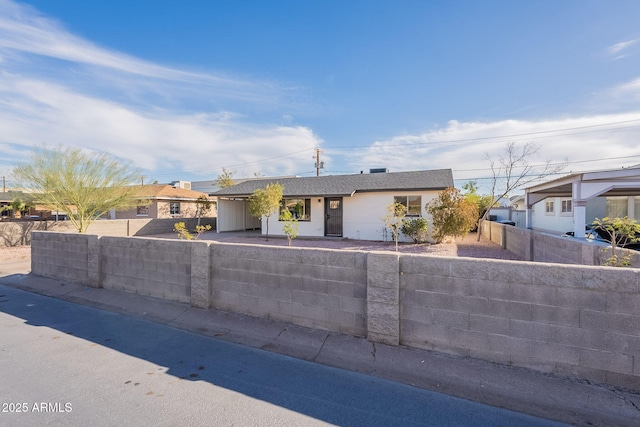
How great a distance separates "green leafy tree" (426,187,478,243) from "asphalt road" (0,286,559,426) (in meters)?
12.2

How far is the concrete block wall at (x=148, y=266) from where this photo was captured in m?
5.76

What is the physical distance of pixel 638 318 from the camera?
2871mm

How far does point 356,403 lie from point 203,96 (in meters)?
15.6

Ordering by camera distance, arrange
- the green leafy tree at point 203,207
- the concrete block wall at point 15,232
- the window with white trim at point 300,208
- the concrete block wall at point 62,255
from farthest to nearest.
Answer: the green leafy tree at point 203,207 < the window with white trim at point 300,208 < the concrete block wall at point 15,232 < the concrete block wall at point 62,255

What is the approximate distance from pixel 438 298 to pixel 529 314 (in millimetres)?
953

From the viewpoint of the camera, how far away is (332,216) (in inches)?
709

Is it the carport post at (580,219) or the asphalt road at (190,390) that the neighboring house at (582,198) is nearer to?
the carport post at (580,219)

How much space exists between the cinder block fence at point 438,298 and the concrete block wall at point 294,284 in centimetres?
2

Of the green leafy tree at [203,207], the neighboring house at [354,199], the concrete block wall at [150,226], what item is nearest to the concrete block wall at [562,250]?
the neighboring house at [354,199]

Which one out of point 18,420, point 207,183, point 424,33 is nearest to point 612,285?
point 18,420

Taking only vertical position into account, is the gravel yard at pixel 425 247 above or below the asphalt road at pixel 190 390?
above

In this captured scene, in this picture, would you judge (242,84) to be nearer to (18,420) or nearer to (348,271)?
(348,271)

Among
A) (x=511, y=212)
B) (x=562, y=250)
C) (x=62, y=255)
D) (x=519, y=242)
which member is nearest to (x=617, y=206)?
(x=511, y=212)

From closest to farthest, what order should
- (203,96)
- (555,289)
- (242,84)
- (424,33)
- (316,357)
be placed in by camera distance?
(555,289) → (316,357) → (424,33) → (242,84) → (203,96)
